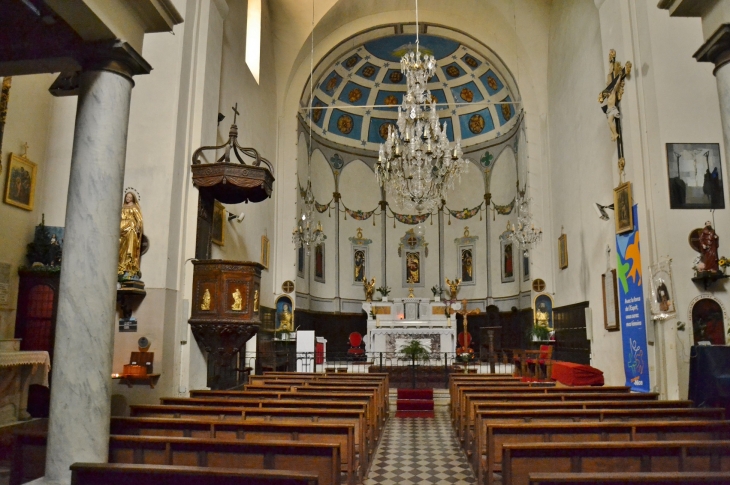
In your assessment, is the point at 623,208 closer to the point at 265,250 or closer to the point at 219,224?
the point at 219,224

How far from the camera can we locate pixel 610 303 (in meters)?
11.1

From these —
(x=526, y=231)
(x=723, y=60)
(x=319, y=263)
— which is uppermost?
(x=526, y=231)

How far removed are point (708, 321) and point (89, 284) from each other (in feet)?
27.8

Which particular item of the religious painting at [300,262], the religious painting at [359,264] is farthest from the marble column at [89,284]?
the religious painting at [359,264]

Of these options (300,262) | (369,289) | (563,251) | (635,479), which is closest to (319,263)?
(300,262)

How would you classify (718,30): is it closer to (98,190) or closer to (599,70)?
(98,190)

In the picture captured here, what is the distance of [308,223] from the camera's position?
53.2ft

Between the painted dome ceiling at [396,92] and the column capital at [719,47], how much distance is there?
1430 cm

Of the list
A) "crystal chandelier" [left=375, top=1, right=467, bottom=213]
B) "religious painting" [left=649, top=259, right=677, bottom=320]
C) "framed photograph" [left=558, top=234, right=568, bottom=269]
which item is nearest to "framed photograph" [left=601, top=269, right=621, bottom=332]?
"religious painting" [left=649, top=259, right=677, bottom=320]

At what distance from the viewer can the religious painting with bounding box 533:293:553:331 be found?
15980 millimetres

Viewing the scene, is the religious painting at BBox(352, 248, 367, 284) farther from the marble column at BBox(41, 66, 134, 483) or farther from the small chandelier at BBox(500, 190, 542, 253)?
the marble column at BBox(41, 66, 134, 483)

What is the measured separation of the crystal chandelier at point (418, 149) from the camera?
33.1ft

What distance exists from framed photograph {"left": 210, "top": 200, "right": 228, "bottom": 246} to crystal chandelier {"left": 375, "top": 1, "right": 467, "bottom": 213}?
3.32 meters

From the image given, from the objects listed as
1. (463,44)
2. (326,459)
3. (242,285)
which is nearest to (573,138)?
(463,44)
